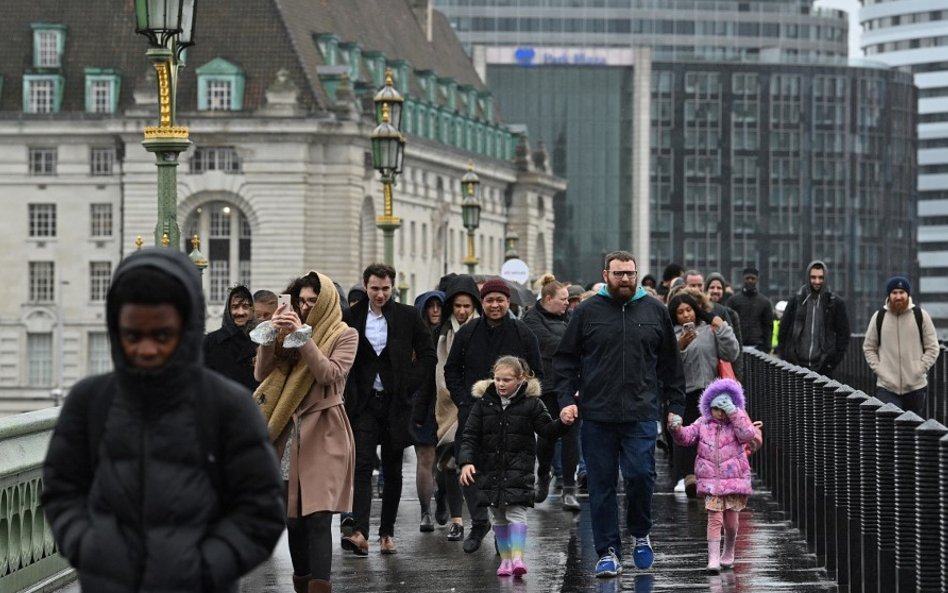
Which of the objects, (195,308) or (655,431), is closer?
(195,308)

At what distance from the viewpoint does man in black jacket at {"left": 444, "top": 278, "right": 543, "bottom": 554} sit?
16.3 m

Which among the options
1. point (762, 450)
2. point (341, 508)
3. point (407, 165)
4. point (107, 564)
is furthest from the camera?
point (407, 165)

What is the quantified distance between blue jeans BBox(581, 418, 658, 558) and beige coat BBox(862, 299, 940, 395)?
26.4ft

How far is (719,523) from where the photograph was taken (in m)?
15.1

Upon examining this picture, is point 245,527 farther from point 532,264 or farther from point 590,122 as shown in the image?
point 590,122

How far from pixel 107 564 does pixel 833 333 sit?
1903 centimetres

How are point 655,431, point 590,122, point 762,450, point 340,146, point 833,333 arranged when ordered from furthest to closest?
point 590,122, point 340,146, point 833,333, point 762,450, point 655,431

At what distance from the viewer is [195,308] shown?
22.5ft

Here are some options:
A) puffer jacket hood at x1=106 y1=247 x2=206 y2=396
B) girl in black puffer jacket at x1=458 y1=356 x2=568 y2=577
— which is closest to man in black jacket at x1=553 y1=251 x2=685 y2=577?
girl in black puffer jacket at x1=458 y1=356 x2=568 y2=577

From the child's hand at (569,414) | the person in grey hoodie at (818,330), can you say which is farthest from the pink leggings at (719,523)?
the person in grey hoodie at (818,330)

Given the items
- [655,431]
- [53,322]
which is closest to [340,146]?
[53,322]

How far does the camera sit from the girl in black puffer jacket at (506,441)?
48.7 ft

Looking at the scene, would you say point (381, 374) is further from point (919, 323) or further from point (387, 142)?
point (387, 142)

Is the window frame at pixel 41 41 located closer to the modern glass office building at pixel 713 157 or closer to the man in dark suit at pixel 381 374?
the modern glass office building at pixel 713 157
